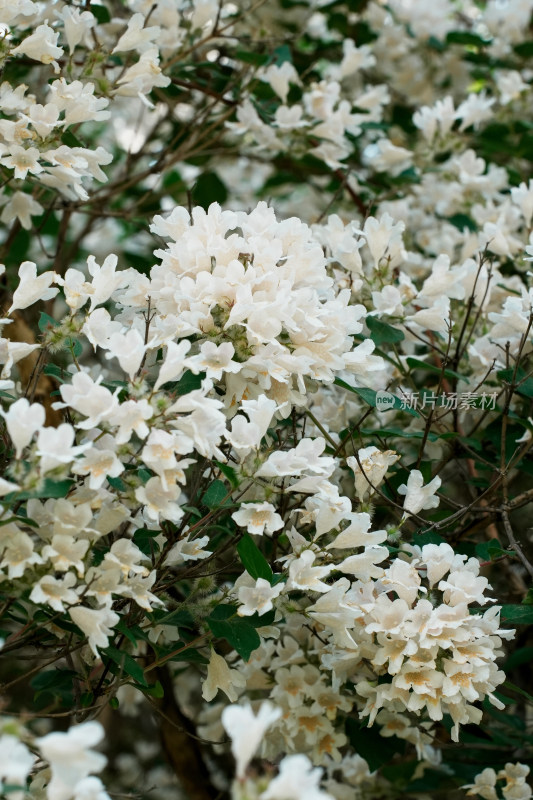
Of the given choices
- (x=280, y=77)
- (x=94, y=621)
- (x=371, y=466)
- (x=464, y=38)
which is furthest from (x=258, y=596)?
(x=464, y=38)

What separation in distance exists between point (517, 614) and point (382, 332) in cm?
66

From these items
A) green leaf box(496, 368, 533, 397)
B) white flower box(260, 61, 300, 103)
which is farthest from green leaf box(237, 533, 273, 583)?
white flower box(260, 61, 300, 103)

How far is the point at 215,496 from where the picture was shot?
5.42 ft

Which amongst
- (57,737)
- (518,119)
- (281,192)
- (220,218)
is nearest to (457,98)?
(518,119)

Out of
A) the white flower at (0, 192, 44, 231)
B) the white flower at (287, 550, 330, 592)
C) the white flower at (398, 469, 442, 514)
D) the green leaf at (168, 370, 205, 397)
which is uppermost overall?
the green leaf at (168, 370, 205, 397)

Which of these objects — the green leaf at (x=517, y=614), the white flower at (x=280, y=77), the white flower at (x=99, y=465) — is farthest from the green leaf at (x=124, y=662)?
the white flower at (x=280, y=77)

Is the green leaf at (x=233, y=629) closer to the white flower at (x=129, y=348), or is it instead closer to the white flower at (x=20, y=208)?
the white flower at (x=129, y=348)

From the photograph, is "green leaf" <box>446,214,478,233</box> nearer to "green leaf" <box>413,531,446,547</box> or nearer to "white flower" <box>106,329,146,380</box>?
"green leaf" <box>413,531,446,547</box>

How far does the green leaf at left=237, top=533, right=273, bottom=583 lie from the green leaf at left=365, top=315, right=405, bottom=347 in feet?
2.05

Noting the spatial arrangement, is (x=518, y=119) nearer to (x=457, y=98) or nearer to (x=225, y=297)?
(x=457, y=98)

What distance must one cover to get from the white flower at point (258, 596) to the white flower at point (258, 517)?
3.9 inches

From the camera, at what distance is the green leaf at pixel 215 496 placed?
1.64 metres

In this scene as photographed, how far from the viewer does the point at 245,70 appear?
119 inches

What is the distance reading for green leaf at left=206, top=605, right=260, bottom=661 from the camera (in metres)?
1.69
